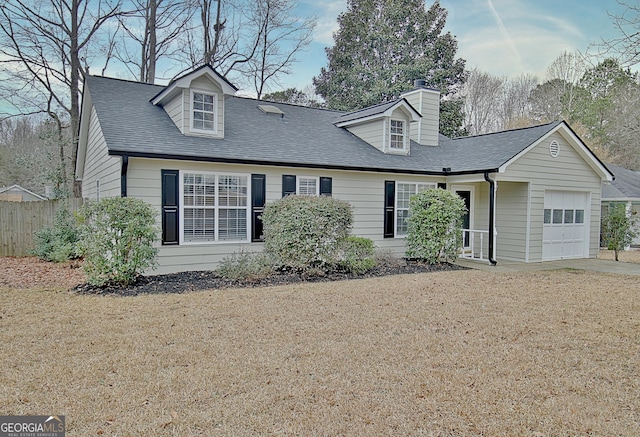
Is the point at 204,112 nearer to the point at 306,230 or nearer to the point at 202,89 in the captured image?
the point at 202,89

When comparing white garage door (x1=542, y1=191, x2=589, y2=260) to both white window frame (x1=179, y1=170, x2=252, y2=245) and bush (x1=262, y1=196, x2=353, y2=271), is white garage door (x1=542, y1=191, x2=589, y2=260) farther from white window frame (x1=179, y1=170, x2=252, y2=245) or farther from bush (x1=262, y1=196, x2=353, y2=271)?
white window frame (x1=179, y1=170, x2=252, y2=245)

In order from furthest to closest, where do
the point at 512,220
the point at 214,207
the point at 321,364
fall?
1. the point at 512,220
2. the point at 214,207
3. the point at 321,364

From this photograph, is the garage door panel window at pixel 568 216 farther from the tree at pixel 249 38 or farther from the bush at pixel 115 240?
Answer: the tree at pixel 249 38

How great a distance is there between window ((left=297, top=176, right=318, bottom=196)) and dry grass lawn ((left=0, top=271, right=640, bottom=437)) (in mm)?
4261

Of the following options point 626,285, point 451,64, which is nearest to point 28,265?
point 626,285

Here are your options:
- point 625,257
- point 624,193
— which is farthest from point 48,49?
point 624,193

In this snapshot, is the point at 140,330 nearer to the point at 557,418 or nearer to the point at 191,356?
the point at 191,356

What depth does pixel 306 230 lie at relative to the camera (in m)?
8.83

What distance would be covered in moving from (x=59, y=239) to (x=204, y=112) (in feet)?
19.0

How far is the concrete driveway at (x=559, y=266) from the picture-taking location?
35.1ft

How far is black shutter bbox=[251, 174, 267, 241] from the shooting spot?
9938mm

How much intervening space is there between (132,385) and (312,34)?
21.5 meters

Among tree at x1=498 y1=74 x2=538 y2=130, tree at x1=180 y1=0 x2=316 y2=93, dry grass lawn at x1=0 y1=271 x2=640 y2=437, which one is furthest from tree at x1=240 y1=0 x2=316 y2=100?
dry grass lawn at x1=0 y1=271 x2=640 y2=437

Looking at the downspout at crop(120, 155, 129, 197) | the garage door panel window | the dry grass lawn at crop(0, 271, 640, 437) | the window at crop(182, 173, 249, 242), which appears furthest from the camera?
the garage door panel window
